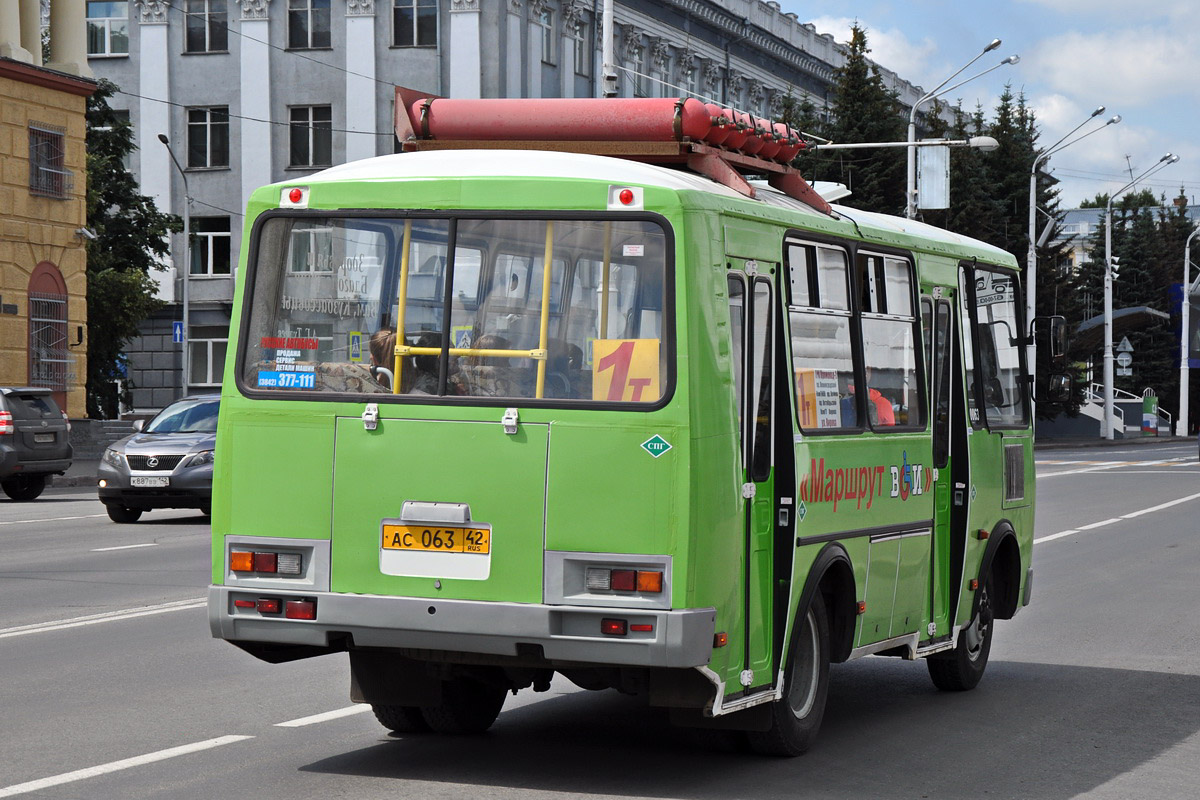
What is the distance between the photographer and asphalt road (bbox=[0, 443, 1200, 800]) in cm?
721

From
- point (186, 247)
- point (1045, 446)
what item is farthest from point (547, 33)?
point (1045, 446)

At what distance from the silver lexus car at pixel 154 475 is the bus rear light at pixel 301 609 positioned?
14843 mm

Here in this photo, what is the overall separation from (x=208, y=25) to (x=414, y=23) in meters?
6.15

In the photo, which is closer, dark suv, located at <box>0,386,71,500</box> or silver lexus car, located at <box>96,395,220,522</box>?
silver lexus car, located at <box>96,395,220,522</box>

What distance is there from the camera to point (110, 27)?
53.7 m

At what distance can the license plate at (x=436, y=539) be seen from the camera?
695 centimetres

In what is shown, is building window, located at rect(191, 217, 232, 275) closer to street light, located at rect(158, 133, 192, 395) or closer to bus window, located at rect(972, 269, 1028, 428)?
street light, located at rect(158, 133, 192, 395)

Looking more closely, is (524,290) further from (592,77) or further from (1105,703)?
(592,77)

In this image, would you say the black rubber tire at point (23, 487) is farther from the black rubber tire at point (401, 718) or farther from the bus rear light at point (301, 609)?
the bus rear light at point (301, 609)

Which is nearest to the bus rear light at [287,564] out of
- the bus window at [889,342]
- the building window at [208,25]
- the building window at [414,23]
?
the bus window at [889,342]

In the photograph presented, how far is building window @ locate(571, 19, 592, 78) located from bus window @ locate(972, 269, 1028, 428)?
44403 mm

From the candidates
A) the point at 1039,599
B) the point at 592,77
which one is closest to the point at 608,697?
the point at 1039,599

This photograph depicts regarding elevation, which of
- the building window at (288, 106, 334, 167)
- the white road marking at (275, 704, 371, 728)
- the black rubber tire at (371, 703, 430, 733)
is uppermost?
the building window at (288, 106, 334, 167)

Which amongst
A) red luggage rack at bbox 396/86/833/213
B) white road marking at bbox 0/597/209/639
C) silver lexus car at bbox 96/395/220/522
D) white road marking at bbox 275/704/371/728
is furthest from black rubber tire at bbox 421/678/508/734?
silver lexus car at bbox 96/395/220/522
